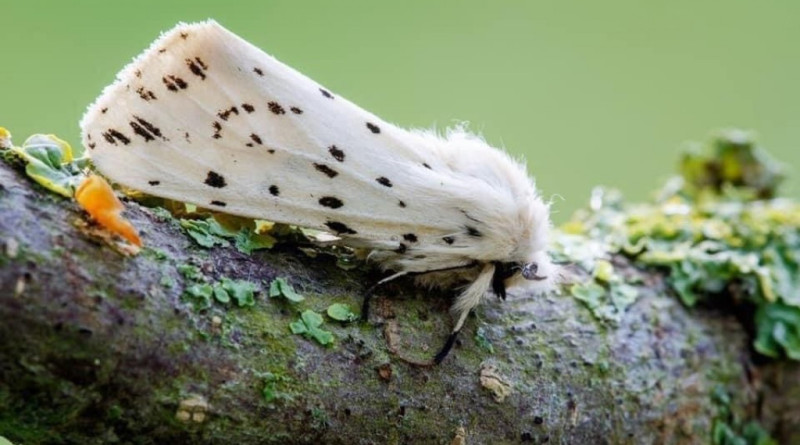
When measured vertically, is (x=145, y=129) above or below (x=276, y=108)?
below

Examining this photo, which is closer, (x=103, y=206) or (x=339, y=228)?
(x=103, y=206)

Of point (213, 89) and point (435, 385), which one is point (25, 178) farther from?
point (435, 385)

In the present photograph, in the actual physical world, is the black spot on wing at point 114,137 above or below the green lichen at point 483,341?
above

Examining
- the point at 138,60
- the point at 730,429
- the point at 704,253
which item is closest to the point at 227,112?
the point at 138,60

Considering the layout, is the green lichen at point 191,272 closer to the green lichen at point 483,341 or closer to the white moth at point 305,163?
the white moth at point 305,163

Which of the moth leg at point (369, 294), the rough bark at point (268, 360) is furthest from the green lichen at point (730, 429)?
the moth leg at point (369, 294)

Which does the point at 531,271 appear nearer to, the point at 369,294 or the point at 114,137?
the point at 369,294

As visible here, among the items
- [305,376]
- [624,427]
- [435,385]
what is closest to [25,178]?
[305,376]
